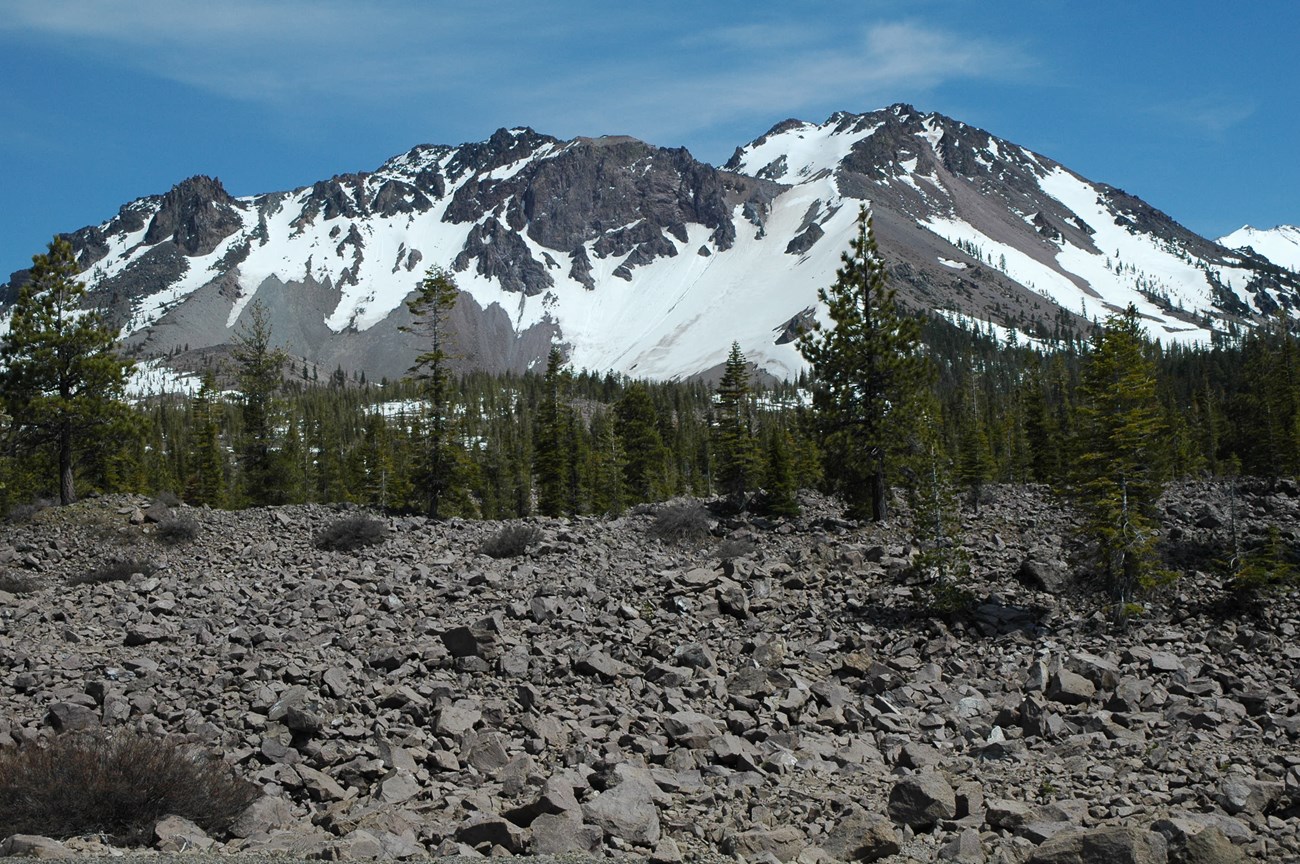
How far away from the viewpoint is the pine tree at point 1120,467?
58.5ft

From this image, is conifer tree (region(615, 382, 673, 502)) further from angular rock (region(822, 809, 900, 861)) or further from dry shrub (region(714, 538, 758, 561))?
angular rock (region(822, 809, 900, 861))

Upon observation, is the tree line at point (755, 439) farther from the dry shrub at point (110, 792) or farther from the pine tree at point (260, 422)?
the dry shrub at point (110, 792)

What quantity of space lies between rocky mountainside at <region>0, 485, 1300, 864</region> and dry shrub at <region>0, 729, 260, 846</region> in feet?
1.37

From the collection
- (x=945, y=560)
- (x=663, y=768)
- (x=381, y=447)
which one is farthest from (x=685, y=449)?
(x=663, y=768)

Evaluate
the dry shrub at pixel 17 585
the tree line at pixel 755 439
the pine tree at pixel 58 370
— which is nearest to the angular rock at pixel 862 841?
the tree line at pixel 755 439

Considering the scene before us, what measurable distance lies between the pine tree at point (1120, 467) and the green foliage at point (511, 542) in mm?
13561

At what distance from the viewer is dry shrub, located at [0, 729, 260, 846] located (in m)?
8.94

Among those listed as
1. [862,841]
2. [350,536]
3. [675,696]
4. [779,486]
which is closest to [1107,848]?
[862,841]

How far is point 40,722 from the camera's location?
11891 millimetres

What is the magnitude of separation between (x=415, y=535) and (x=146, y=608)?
845cm

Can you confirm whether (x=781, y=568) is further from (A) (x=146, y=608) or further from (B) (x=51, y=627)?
(B) (x=51, y=627)

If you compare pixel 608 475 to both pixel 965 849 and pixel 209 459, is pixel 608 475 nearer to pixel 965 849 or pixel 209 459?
pixel 209 459

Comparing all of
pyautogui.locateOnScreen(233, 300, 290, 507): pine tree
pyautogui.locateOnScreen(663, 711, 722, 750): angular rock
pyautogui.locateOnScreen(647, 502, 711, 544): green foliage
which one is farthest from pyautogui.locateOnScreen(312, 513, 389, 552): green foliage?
pyautogui.locateOnScreen(233, 300, 290, 507): pine tree

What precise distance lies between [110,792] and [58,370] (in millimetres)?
25395
